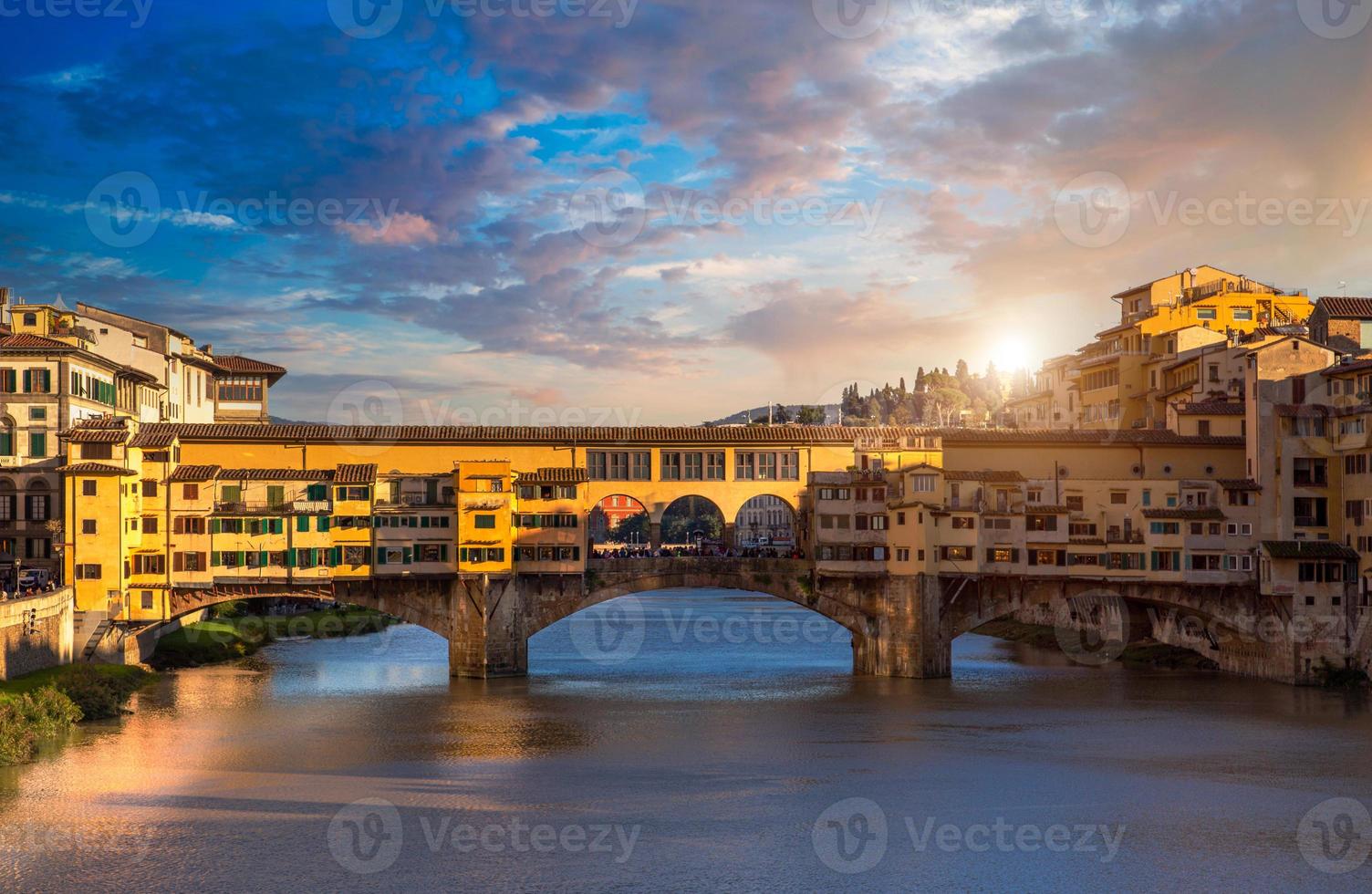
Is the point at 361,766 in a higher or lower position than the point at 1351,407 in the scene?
lower

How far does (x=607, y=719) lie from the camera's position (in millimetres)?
53344

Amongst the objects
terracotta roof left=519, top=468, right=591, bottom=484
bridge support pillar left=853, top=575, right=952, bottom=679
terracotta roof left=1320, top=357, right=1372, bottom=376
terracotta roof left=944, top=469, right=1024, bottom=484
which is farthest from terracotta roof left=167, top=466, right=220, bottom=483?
terracotta roof left=1320, top=357, right=1372, bottom=376

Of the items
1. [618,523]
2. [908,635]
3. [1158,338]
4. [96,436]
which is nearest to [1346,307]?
[1158,338]

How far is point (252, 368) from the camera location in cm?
9094

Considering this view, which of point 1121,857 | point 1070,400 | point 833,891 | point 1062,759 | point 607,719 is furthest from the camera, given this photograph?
point 1070,400

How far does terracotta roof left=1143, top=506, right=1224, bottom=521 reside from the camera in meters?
62.5

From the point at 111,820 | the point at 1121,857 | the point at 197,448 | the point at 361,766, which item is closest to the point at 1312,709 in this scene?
the point at 1121,857

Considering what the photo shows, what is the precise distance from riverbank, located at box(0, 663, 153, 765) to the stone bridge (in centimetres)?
765

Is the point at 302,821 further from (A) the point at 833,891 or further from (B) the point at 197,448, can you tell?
(B) the point at 197,448

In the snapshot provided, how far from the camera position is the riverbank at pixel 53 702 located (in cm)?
4450

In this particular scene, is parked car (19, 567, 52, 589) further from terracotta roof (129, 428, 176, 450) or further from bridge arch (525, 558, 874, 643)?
bridge arch (525, 558, 874, 643)

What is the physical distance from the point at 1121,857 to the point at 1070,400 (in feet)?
187

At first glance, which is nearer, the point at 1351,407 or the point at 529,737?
the point at 529,737

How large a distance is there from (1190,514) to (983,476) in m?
9.06
